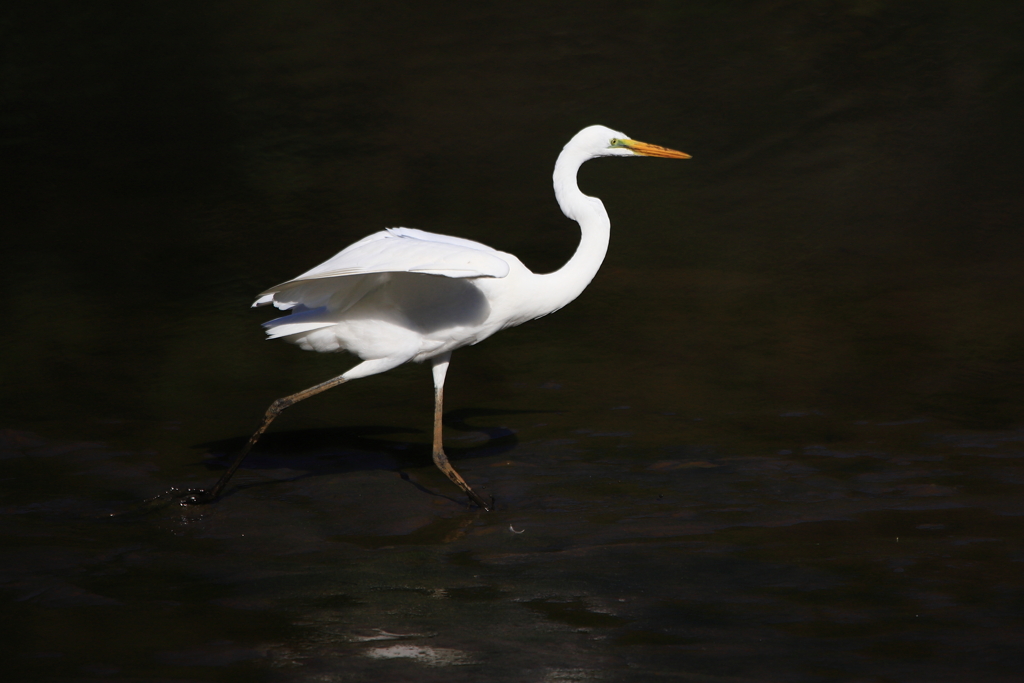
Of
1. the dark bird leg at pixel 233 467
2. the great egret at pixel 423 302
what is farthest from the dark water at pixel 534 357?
the great egret at pixel 423 302

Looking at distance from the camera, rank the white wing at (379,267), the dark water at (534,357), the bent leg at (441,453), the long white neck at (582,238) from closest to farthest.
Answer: the dark water at (534,357)
the white wing at (379,267)
the bent leg at (441,453)
the long white neck at (582,238)

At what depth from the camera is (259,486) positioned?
5.37 m

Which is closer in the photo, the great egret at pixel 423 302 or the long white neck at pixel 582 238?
the great egret at pixel 423 302

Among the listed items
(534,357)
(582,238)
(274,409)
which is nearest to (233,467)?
(274,409)

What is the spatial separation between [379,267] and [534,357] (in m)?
3.15

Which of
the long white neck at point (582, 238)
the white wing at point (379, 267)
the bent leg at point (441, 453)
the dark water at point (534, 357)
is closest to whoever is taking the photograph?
the dark water at point (534, 357)

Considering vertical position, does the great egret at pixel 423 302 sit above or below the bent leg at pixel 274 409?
above

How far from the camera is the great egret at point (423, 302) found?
509 centimetres

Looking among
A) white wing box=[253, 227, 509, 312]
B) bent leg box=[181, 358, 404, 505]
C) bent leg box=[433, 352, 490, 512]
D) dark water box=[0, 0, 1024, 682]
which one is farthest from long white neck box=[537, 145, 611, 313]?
dark water box=[0, 0, 1024, 682]

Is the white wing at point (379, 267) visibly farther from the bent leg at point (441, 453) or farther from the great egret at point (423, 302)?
the bent leg at point (441, 453)

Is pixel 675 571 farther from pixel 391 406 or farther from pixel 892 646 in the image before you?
pixel 391 406

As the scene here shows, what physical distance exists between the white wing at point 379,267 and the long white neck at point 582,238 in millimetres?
403

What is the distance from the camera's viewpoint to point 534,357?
7664 mm

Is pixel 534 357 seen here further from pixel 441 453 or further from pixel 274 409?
pixel 274 409
